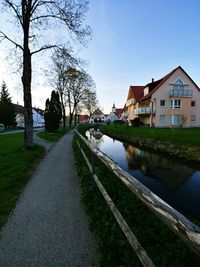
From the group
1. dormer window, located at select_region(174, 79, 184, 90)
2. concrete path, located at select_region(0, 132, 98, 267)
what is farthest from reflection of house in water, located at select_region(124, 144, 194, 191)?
dormer window, located at select_region(174, 79, 184, 90)

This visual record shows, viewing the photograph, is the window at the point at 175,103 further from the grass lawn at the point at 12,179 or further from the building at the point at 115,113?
the building at the point at 115,113

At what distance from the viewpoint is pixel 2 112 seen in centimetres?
4584

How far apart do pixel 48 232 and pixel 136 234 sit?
148 cm

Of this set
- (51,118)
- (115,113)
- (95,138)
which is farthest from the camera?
(115,113)

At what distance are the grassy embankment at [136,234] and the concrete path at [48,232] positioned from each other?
20 cm

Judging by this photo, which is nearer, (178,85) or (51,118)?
(51,118)

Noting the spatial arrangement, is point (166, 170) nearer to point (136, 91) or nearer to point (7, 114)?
point (136, 91)

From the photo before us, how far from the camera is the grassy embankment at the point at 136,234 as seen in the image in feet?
9.25

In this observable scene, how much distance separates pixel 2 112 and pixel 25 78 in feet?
120

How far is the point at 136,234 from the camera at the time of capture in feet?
11.2

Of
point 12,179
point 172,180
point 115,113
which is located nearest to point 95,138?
point 172,180

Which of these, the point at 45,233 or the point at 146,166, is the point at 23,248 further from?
the point at 146,166

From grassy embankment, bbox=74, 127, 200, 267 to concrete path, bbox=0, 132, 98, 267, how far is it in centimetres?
20

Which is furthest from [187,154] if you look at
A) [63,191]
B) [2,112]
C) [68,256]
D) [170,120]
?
[2,112]
